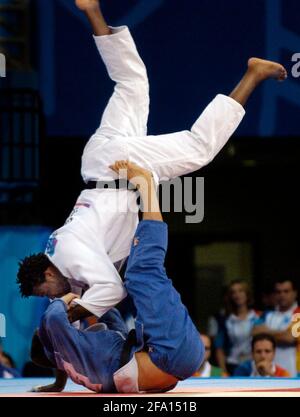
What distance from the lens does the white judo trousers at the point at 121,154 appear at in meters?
4.50

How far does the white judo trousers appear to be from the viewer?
450cm

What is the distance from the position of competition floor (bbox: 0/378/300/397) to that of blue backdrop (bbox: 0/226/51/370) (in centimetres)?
212

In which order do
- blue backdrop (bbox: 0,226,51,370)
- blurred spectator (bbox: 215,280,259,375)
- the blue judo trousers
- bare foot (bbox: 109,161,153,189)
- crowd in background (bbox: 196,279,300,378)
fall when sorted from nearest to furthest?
the blue judo trousers → bare foot (bbox: 109,161,153,189) → crowd in background (bbox: 196,279,300,378) → blurred spectator (bbox: 215,280,259,375) → blue backdrop (bbox: 0,226,51,370)

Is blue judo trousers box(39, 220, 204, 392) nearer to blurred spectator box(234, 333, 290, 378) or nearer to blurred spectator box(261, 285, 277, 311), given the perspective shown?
blurred spectator box(234, 333, 290, 378)

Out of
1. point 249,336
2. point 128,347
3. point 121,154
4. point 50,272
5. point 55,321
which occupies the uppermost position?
point 121,154

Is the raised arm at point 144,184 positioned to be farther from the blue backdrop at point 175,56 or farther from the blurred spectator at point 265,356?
the blue backdrop at point 175,56

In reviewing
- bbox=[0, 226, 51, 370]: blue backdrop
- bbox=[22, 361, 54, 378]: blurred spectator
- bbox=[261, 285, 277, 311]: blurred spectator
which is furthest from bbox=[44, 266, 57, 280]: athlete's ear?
bbox=[261, 285, 277, 311]: blurred spectator

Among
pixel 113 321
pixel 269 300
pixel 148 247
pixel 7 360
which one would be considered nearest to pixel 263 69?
pixel 148 247

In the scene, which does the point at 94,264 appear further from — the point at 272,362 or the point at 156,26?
the point at 156,26

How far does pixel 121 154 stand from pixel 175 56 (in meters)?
3.17

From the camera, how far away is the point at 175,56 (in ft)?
25.2

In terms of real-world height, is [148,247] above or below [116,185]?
below

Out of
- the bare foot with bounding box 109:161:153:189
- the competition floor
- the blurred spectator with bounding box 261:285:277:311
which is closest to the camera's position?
the competition floor

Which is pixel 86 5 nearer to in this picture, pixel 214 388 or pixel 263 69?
pixel 263 69
